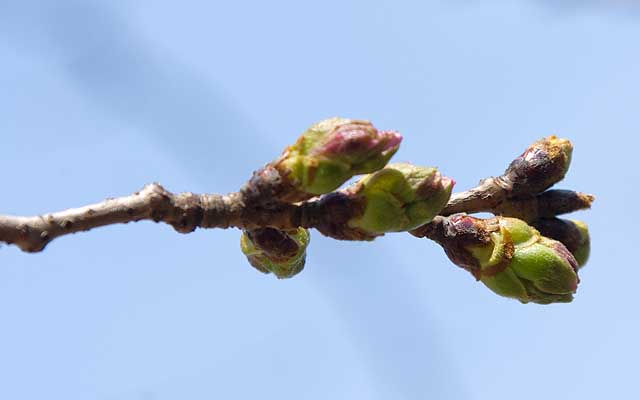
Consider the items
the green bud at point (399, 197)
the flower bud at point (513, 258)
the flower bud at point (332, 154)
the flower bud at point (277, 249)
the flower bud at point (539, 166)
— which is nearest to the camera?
the flower bud at point (332, 154)

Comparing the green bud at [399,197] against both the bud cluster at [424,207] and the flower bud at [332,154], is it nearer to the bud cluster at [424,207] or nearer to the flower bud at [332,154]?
the bud cluster at [424,207]

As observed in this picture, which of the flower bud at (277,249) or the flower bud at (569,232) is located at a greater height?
the flower bud at (277,249)

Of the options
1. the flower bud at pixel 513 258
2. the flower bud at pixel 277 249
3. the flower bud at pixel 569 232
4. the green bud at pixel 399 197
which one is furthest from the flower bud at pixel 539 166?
the flower bud at pixel 277 249

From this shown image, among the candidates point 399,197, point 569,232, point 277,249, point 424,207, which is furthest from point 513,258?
point 277,249

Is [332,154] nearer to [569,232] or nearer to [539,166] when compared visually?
[539,166]

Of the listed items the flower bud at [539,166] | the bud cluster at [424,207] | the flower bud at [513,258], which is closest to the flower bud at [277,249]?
the bud cluster at [424,207]

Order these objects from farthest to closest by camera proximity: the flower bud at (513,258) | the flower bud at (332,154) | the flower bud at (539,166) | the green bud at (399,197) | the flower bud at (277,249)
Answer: the flower bud at (539,166) < the flower bud at (513,258) < the flower bud at (277,249) < the green bud at (399,197) < the flower bud at (332,154)

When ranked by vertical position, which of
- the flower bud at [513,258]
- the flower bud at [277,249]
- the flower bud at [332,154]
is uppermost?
the flower bud at [277,249]

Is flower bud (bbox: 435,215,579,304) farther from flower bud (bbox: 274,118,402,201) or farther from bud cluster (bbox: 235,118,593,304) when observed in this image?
flower bud (bbox: 274,118,402,201)

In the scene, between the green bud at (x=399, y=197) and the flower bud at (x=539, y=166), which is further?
the flower bud at (x=539, y=166)
